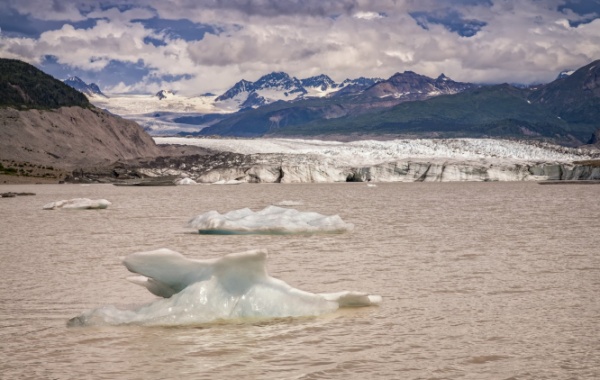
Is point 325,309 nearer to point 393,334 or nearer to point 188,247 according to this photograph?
point 393,334

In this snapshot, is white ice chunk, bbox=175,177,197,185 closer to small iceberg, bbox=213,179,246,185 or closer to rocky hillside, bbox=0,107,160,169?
small iceberg, bbox=213,179,246,185

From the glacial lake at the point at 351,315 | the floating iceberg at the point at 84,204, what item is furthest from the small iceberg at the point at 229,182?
the glacial lake at the point at 351,315

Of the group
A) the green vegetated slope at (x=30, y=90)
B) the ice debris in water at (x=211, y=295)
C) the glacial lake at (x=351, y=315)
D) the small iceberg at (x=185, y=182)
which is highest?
the green vegetated slope at (x=30, y=90)

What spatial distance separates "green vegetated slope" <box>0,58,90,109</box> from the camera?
14488 centimetres

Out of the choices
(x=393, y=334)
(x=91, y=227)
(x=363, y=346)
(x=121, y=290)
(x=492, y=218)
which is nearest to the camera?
(x=363, y=346)

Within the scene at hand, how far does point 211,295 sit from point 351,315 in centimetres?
192

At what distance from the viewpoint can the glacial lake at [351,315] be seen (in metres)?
7.67

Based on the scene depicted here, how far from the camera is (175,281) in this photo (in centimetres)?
1020

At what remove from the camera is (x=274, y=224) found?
2141cm

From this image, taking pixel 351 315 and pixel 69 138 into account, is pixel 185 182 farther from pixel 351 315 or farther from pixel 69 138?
pixel 351 315

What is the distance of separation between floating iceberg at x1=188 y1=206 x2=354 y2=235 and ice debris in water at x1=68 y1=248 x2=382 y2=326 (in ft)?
36.4

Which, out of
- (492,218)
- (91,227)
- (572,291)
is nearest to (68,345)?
(572,291)

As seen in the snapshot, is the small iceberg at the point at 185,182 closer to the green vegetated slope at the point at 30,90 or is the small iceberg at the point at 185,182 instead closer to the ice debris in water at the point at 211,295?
the green vegetated slope at the point at 30,90

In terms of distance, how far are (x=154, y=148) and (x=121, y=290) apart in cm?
14167
